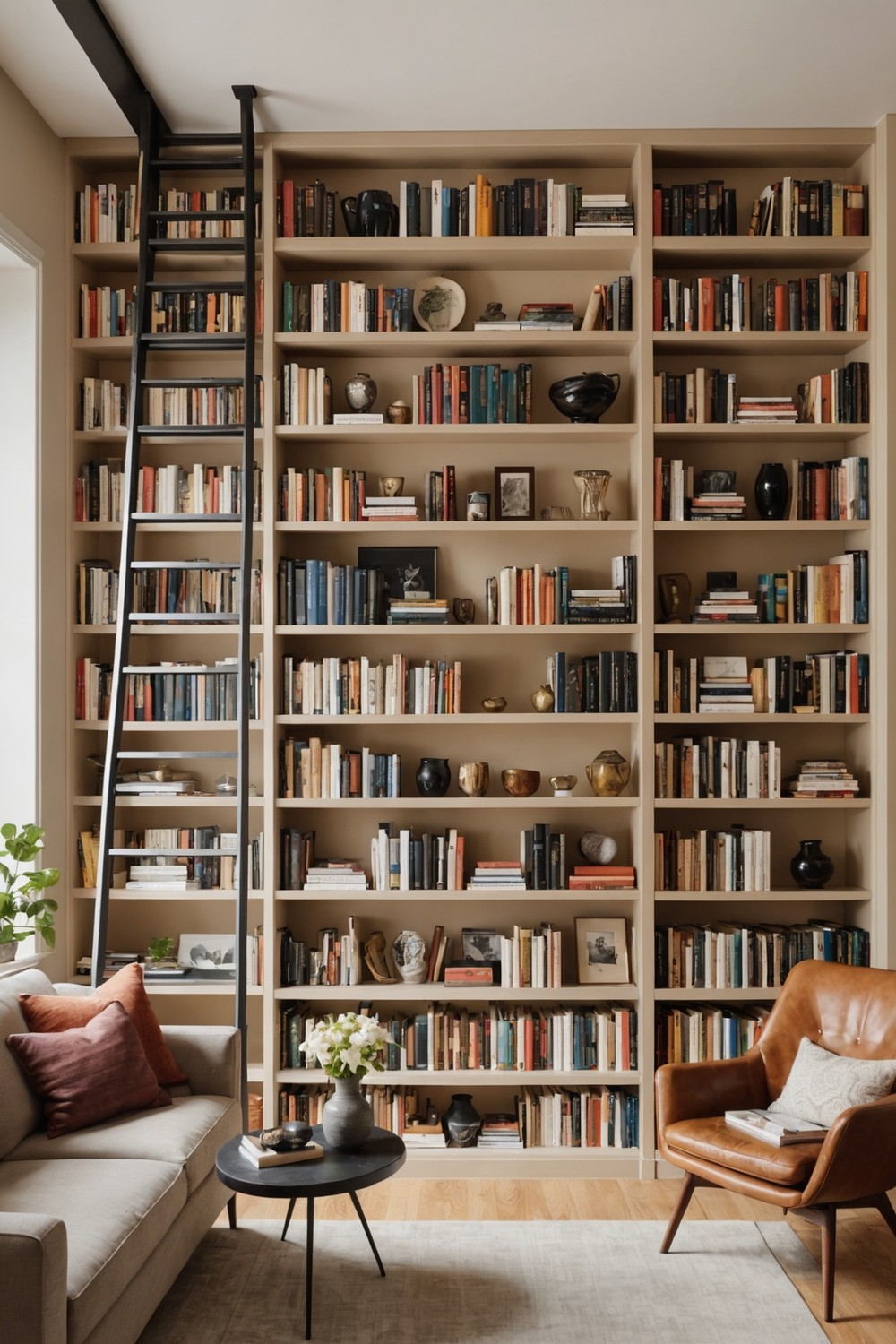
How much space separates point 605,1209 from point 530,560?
7.41 ft

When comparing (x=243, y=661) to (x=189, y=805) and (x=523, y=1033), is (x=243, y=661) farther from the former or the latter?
(x=523, y=1033)

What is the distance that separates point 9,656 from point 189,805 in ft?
2.67

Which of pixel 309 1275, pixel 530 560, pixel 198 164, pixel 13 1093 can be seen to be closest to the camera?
pixel 309 1275

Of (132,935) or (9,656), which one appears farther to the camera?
(132,935)

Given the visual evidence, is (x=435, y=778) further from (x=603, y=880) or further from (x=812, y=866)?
(x=812, y=866)

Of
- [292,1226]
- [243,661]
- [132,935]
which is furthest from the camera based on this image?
[132,935]

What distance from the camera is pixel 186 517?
397 cm

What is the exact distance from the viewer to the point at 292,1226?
3.48 metres

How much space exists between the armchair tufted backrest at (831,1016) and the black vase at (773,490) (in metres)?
1.59

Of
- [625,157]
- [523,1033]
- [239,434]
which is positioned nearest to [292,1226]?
[523,1033]

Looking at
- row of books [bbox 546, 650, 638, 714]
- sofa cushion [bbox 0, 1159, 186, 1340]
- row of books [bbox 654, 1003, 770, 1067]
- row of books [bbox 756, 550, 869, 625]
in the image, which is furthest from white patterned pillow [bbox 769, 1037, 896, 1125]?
sofa cushion [bbox 0, 1159, 186, 1340]

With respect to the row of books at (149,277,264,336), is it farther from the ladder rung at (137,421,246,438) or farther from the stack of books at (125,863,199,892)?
the stack of books at (125,863,199,892)

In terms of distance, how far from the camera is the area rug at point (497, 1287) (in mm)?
2859

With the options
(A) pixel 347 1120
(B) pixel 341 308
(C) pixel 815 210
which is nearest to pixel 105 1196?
(A) pixel 347 1120
